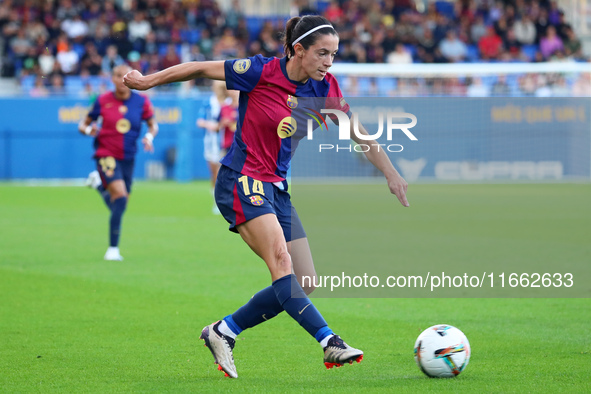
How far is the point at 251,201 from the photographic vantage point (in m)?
5.32

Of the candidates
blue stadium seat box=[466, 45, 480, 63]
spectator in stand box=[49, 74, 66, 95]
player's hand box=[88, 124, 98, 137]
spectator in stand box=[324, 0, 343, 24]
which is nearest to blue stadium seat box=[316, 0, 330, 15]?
spectator in stand box=[324, 0, 343, 24]

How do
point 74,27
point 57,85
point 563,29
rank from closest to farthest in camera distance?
point 57,85 < point 74,27 < point 563,29

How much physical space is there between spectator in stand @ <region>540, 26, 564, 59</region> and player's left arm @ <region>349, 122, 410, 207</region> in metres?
25.6

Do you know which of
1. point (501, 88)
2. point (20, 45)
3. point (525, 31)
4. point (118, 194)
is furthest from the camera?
point (525, 31)

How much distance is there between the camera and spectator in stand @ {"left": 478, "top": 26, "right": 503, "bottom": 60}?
2997cm

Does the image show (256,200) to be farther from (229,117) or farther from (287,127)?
(229,117)

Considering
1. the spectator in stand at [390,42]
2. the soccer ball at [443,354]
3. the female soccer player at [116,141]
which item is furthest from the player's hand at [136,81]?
the spectator in stand at [390,42]

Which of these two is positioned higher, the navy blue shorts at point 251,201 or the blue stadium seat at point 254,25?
the blue stadium seat at point 254,25

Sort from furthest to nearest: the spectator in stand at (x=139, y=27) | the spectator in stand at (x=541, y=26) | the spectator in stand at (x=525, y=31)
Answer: the spectator in stand at (x=541, y=26) → the spectator in stand at (x=525, y=31) → the spectator in stand at (x=139, y=27)

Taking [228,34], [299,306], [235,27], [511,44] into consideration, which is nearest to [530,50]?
[511,44]

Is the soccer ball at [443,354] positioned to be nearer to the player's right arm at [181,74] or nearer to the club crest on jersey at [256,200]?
the club crest on jersey at [256,200]

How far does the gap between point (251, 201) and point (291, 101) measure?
2.20ft

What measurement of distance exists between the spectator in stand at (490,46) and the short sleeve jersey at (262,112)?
2561 cm

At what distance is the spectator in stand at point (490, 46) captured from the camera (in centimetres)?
2997
